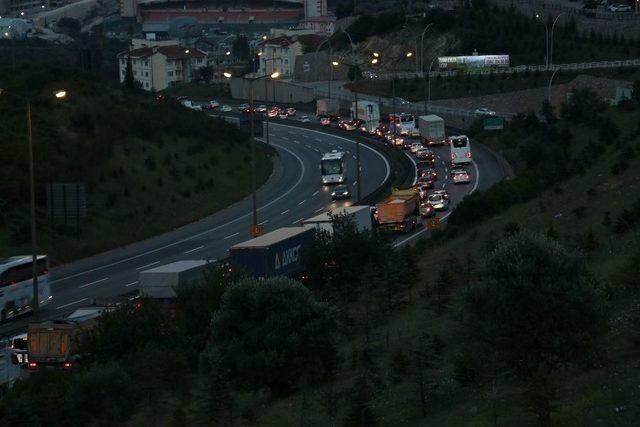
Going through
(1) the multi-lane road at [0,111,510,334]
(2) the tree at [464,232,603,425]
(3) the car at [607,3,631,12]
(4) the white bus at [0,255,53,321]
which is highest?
(3) the car at [607,3,631,12]

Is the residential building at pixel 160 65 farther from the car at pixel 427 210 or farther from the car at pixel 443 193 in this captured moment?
the car at pixel 427 210

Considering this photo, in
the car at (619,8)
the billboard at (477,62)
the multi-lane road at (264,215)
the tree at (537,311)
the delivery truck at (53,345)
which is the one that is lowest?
the multi-lane road at (264,215)

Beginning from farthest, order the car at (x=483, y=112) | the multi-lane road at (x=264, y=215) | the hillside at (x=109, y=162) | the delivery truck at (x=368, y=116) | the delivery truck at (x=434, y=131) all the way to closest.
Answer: the car at (x=483, y=112) < the delivery truck at (x=368, y=116) < the delivery truck at (x=434, y=131) < the hillside at (x=109, y=162) < the multi-lane road at (x=264, y=215)

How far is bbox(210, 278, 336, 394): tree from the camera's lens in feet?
A: 72.8

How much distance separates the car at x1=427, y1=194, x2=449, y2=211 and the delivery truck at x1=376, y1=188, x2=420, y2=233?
3.72 metres

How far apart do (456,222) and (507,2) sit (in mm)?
82933

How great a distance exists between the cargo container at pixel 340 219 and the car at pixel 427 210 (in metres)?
6.91

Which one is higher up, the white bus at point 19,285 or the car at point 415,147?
the white bus at point 19,285

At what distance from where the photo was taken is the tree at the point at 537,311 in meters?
17.4

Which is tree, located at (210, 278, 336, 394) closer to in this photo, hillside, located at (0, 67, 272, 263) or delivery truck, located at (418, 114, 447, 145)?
hillside, located at (0, 67, 272, 263)

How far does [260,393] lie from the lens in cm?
2252

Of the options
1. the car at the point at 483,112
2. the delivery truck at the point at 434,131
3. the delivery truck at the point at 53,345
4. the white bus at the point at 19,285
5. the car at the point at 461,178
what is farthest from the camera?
the car at the point at 483,112

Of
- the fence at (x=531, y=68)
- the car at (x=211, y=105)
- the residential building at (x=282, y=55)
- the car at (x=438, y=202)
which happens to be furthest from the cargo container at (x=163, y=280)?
the residential building at (x=282, y=55)

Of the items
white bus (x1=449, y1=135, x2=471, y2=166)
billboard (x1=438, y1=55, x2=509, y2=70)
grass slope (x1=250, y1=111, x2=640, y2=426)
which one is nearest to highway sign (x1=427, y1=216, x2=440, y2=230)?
grass slope (x1=250, y1=111, x2=640, y2=426)
